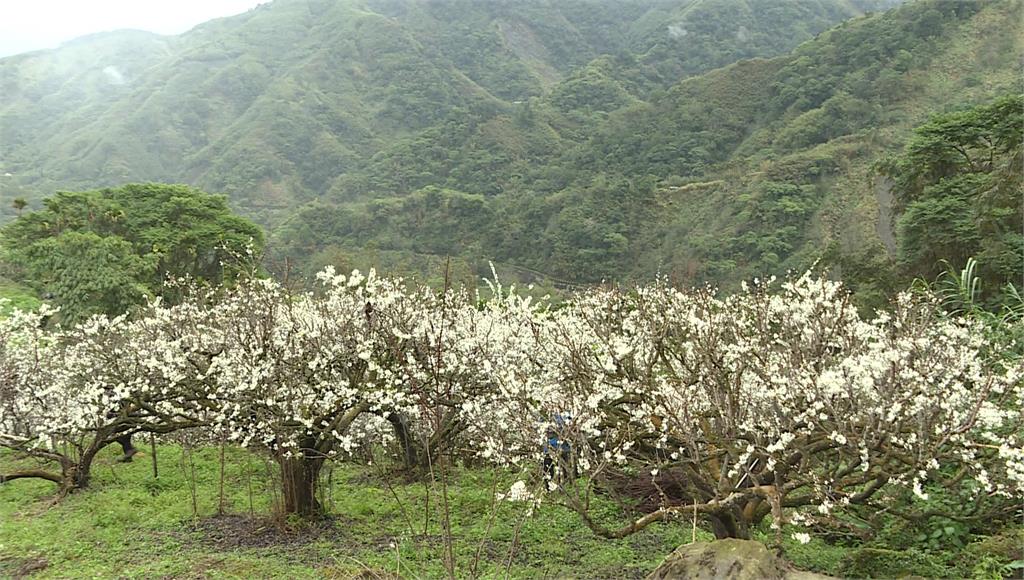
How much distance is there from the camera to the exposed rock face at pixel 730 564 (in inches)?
→ 188

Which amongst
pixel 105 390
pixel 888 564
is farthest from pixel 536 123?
pixel 888 564

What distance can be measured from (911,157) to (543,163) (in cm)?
6430

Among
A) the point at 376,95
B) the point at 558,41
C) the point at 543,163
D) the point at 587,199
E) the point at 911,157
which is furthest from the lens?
the point at 558,41

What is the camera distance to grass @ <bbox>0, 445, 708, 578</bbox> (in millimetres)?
7414

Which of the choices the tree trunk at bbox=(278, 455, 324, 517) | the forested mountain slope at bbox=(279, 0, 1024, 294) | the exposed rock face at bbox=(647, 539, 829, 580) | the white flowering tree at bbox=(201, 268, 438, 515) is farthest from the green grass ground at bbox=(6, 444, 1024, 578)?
the forested mountain slope at bbox=(279, 0, 1024, 294)

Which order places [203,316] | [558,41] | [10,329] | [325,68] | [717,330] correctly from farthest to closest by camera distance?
[558,41] → [325,68] → [10,329] → [203,316] → [717,330]

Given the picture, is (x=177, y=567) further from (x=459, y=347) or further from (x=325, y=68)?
(x=325, y=68)

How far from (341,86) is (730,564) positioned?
136m

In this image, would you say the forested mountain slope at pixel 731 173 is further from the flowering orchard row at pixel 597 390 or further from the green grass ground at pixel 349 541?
the green grass ground at pixel 349 541

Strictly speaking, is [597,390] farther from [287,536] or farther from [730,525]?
[287,536]

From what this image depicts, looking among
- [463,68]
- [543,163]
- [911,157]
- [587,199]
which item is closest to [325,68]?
[463,68]

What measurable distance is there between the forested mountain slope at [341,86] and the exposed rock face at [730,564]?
80.6 metres

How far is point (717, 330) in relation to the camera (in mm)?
7496

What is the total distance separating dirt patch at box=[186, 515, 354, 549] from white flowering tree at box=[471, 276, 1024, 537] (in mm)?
2883
